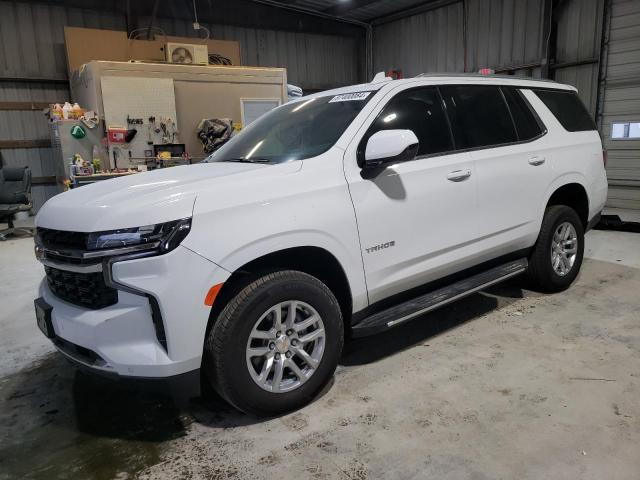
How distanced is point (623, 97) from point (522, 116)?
7.26m

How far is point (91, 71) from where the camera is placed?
7043 mm

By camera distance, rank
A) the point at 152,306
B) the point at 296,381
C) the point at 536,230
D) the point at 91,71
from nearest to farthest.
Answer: the point at 152,306, the point at 296,381, the point at 536,230, the point at 91,71

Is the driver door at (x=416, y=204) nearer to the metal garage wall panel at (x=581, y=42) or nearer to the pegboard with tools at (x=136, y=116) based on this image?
the pegboard with tools at (x=136, y=116)

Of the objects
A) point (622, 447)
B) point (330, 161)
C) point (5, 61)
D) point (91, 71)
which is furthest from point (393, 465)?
point (5, 61)

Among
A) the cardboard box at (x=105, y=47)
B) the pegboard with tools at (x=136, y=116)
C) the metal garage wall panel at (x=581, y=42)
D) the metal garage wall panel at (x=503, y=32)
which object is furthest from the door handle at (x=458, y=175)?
the metal garage wall panel at (x=503, y=32)

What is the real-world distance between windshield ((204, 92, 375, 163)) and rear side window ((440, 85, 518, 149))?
25.7 inches

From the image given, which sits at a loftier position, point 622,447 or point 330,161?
point 330,161

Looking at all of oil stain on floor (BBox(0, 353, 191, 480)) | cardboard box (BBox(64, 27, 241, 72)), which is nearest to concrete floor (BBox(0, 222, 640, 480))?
oil stain on floor (BBox(0, 353, 191, 480))

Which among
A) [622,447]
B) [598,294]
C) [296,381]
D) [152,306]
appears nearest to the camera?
[152,306]

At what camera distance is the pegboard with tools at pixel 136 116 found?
22.7ft

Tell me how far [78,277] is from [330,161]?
129cm

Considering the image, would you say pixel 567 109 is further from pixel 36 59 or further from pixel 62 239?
pixel 36 59

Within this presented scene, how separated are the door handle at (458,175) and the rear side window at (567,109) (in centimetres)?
129

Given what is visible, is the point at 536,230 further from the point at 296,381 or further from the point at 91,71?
the point at 91,71
